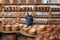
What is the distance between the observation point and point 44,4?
5.30 metres

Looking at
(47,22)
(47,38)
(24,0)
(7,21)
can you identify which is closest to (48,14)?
(47,22)

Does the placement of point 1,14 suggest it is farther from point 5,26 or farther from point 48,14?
point 48,14

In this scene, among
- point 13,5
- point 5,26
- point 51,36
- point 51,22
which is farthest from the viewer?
point 13,5

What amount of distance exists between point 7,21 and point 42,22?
105 cm

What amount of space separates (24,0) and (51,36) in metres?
2.87

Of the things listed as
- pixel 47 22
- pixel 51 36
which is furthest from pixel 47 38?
pixel 47 22

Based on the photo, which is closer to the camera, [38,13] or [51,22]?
[51,22]

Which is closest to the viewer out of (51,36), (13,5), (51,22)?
(51,36)

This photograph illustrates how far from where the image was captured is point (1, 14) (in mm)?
5234

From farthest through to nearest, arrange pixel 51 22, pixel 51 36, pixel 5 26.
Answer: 1. pixel 51 22
2. pixel 5 26
3. pixel 51 36

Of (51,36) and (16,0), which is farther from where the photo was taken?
(16,0)

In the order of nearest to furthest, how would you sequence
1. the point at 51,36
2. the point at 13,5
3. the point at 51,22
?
the point at 51,36
the point at 51,22
the point at 13,5

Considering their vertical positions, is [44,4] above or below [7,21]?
above

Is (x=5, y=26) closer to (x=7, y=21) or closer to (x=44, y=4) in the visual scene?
(x=7, y=21)
